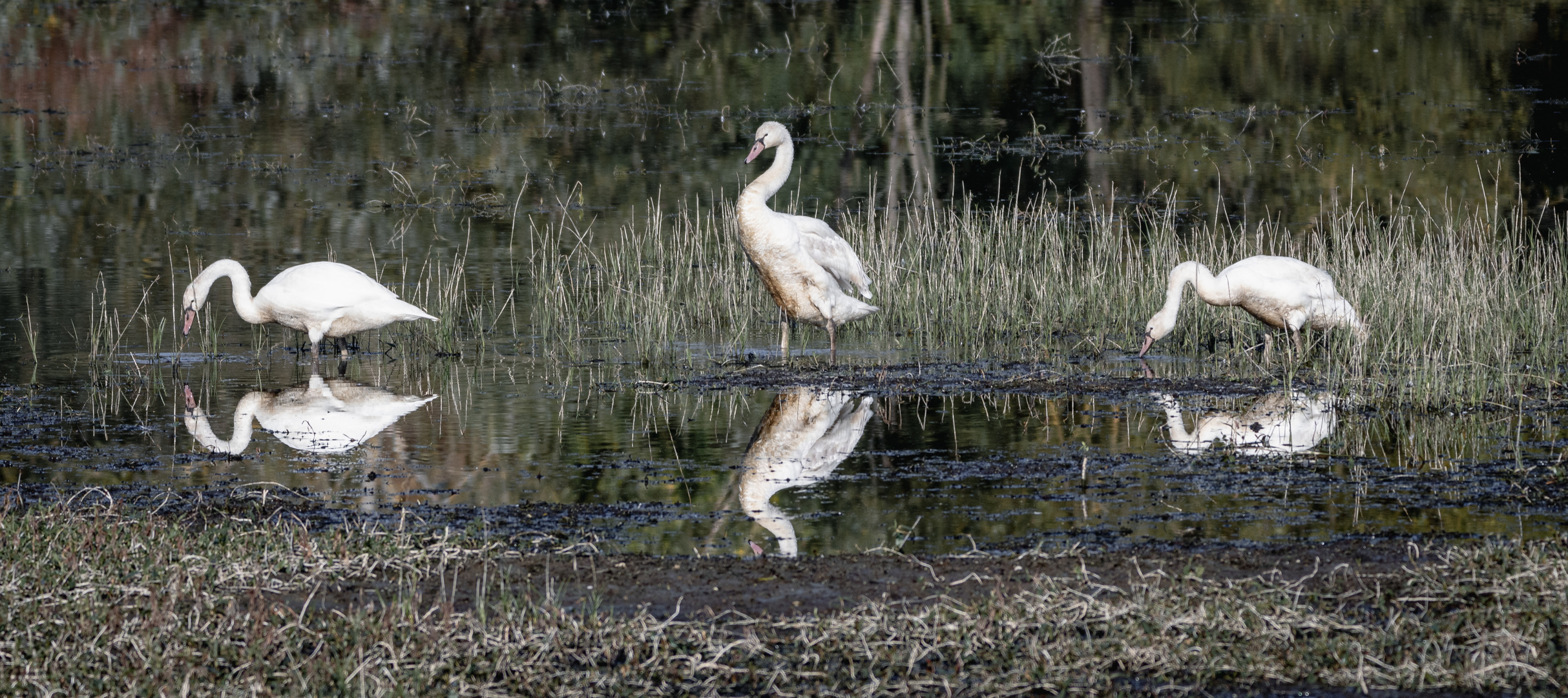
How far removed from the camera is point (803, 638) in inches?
253

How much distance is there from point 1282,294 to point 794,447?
406 centimetres

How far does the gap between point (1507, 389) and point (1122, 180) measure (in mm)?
14064

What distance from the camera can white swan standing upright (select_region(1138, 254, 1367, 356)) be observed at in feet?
42.0

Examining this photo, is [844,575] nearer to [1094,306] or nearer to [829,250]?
[829,250]

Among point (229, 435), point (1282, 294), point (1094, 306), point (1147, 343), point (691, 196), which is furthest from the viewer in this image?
point (691, 196)

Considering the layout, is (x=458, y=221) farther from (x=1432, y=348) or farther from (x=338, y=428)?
(x=1432, y=348)

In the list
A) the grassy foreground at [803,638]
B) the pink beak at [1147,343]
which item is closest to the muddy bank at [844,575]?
the grassy foreground at [803,638]

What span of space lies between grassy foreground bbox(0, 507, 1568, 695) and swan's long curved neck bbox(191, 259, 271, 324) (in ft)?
22.9

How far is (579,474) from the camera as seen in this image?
32.4 ft

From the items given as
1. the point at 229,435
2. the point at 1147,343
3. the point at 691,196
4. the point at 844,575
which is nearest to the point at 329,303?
the point at 229,435

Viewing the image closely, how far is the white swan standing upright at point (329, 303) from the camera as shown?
13.6m

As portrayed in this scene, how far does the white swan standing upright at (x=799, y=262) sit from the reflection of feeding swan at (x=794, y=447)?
1.34 m

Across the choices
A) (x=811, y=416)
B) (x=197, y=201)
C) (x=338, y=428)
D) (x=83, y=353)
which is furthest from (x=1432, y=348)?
(x=197, y=201)

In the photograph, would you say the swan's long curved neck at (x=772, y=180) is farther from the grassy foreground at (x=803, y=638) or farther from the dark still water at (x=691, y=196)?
the grassy foreground at (x=803, y=638)
